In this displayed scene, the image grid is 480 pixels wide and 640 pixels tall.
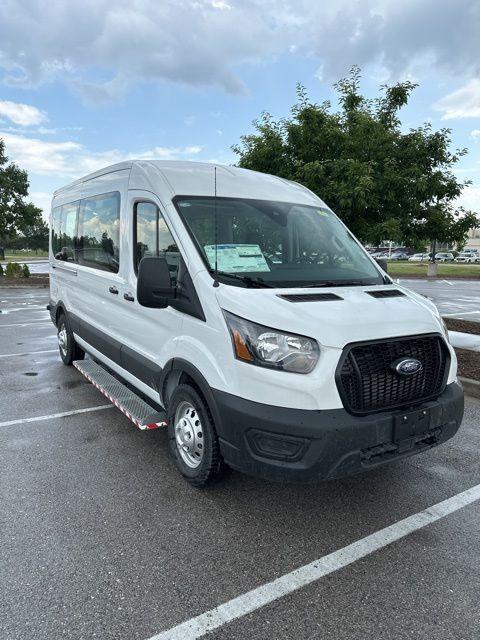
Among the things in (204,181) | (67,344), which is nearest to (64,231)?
(67,344)

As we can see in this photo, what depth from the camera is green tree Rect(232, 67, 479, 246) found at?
279 inches

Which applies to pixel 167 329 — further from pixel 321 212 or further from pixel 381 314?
pixel 321 212

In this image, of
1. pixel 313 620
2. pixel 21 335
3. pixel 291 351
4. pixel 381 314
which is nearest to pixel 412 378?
pixel 381 314

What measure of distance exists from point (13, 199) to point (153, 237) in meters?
28.6

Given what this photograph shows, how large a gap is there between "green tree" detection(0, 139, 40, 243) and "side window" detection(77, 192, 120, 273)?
25.5m

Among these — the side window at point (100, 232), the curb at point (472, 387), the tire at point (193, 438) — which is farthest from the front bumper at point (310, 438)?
the curb at point (472, 387)

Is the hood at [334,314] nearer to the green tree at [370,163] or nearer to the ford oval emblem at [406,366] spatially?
the ford oval emblem at [406,366]

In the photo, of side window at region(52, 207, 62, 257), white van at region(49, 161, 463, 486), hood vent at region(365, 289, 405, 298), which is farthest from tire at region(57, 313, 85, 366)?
hood vent at region(365, 289, 405, 298)

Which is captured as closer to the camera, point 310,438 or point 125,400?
point 310,438

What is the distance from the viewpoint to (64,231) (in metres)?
6.62

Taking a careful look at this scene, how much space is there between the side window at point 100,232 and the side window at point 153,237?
46 centimetres

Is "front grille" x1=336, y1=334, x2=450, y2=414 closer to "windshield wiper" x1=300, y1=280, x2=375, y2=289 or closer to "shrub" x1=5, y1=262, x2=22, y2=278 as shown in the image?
"windshield wiper" x1=300, y1=280, x2=375, y2=289

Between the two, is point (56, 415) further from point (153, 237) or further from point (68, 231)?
point (68, 231)

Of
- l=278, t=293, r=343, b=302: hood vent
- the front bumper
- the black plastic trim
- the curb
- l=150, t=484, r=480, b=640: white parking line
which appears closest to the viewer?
l=150, t=484, r=480, b=640: white parking line
